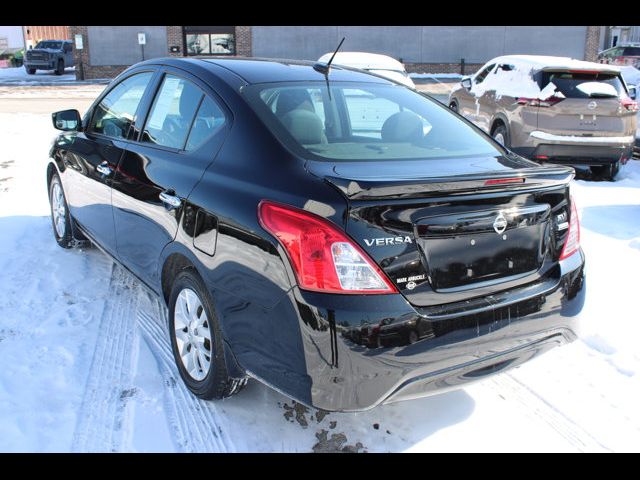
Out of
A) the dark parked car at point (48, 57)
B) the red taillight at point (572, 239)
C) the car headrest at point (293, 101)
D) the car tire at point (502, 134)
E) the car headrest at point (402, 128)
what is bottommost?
the car tire at point (502, 134)

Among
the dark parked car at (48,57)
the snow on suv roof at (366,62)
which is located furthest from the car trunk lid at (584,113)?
the dark parked car at (48,57)

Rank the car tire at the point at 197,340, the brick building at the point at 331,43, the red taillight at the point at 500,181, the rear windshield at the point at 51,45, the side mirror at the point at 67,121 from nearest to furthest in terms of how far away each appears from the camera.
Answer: the red taillight at the point at 500,181, the car tire at the point at 197,340, the side mirror at the point at 67,121, the brick building at the point at 331,43, the rear windshield at the point at 51,45

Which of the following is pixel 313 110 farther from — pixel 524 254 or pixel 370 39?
pixel 370 39

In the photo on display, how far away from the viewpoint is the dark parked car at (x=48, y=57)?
31.1 m

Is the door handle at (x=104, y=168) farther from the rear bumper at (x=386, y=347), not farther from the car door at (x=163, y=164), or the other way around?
the rear bumper at (x=386, y=347)

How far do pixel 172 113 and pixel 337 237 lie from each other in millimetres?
1599

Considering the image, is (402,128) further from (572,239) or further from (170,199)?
(170,199)

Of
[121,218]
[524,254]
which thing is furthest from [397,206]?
[121,218]

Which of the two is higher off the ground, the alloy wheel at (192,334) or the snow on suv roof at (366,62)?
the snow on suv roof at (366,62)

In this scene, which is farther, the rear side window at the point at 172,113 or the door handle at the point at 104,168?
the door handle at the point at 104,168

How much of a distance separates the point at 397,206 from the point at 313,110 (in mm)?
1035

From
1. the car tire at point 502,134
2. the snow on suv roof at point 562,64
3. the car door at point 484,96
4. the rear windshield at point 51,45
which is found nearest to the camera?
the snow on suv roof at point 562,64

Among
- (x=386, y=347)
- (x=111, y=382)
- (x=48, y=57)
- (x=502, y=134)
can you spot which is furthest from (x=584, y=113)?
(x=48, y=57)

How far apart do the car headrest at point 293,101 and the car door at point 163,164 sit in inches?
10.7
